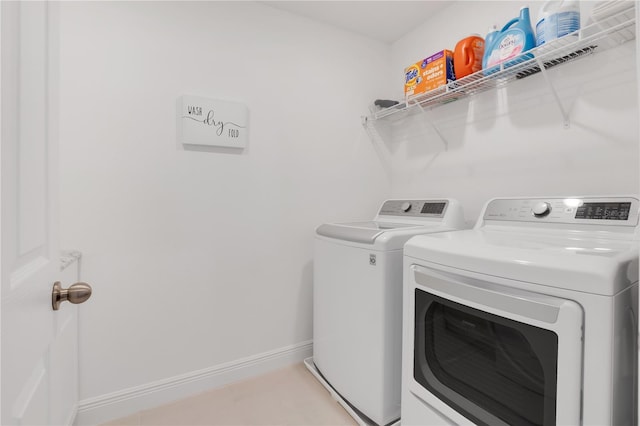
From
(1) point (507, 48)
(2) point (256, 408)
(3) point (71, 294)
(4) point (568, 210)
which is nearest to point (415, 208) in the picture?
(4) point (568, 210)

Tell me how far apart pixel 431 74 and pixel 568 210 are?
1.02 meters

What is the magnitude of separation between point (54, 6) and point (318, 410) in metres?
1.87

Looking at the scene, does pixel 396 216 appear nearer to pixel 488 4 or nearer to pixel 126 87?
pixel 488 4

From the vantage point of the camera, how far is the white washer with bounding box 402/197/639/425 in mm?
740

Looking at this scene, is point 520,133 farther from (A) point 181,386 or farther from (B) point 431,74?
(A) point 181,386

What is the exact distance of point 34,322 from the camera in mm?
539

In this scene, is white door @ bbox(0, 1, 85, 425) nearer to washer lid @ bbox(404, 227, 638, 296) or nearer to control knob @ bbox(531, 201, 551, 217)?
washer lid @ bbox(404, 227, 638, 296)

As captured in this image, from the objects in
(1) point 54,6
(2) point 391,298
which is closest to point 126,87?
(1) point 54,6

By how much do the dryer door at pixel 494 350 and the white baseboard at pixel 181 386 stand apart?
1073 mm

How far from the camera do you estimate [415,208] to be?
1919 millimetres

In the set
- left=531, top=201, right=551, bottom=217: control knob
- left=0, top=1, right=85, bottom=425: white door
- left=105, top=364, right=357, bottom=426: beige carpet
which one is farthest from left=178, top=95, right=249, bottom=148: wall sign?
left=531, top=201, right=551, bottom=217: control knob

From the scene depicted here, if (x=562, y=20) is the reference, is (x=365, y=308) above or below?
below

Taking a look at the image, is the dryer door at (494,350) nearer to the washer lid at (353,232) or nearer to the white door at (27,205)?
the washer lid at (353,232)

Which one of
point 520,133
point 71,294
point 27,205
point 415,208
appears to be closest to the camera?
point 27,205
